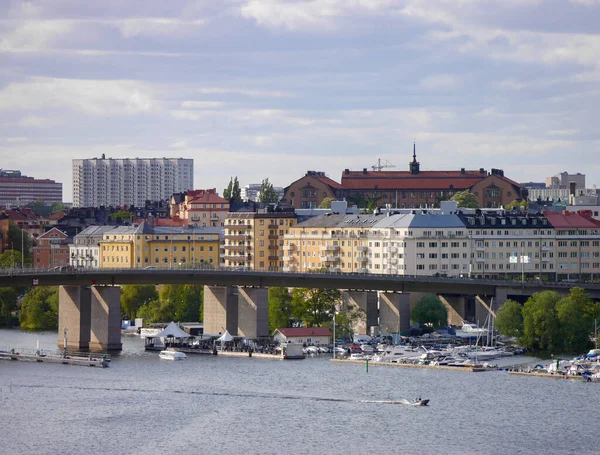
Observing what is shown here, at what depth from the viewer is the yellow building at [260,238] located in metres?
172

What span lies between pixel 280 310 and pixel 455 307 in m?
16.0

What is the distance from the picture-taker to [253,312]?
131625 mm

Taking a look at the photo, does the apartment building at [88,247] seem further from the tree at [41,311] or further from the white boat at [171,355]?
the white boat at [171,355]

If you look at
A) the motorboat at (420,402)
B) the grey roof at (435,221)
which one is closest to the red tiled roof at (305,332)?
the grey roof at (435,221)

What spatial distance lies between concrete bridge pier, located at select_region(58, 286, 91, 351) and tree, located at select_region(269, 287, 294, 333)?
1652 cm

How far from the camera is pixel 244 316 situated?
436 feet

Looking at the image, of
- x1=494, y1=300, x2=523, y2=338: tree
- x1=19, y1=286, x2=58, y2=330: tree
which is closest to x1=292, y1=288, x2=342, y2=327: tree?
x1=494, y1=300, x2=523, y2=338: tree

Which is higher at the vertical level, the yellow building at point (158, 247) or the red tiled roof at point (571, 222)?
the red tiled roof at point (571, 222)

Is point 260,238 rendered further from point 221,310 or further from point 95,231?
point 221,310

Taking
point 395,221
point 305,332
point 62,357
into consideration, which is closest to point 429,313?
point 305,332

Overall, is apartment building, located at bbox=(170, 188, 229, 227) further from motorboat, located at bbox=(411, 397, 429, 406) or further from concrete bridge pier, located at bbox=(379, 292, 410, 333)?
motorboat, located at bbox=(411, 397, 429, 406)

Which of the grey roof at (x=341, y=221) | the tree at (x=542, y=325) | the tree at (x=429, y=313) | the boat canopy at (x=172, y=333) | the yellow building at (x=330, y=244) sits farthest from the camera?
the grey roof at (x=341, y=221)

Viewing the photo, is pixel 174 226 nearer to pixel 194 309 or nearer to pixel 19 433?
pixel 194 309

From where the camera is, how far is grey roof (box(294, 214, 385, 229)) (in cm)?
15950
